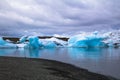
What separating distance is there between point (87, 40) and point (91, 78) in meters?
61.1

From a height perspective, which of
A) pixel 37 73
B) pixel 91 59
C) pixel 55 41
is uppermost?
pixel 55 41

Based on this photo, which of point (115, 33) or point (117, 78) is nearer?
point (117, 78)

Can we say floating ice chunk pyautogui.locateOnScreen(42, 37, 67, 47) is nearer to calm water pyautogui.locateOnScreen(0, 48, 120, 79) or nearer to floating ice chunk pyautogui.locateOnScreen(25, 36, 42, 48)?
floating ice chunk pyautogui.locateOnScreen(25, 36, 42, 48)

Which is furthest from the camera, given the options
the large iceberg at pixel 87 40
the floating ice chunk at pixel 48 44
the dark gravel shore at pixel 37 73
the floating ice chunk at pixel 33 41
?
the floating ice chunk at pixel 48 44

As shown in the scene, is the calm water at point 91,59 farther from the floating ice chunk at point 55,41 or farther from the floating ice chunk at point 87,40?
the floating ice chunk at point 55,41

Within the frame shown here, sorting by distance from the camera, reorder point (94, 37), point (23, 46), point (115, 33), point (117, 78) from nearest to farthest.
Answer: point (117, 78) → point (94, 37) → point (23, 46) → point (115, 33)

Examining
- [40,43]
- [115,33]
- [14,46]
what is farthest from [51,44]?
[115,33]

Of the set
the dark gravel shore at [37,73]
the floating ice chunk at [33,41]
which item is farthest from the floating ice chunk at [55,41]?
the dark gravel shore at [37,73]

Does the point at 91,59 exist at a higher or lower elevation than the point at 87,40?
lower

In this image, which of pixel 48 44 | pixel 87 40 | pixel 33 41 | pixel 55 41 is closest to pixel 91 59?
pixel 33 41

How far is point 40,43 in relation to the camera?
263ft

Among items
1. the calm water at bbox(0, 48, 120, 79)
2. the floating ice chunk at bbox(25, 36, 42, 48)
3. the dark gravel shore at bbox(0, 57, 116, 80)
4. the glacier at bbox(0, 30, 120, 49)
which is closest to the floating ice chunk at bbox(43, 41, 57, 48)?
the glacier at bbox(0, 30, 120, 49)

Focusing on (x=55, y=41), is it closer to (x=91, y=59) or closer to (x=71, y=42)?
(x=71, y=42)

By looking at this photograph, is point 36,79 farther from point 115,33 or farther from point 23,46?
point 115,33
